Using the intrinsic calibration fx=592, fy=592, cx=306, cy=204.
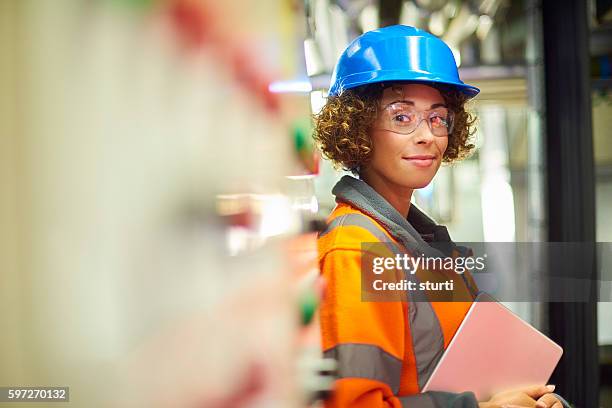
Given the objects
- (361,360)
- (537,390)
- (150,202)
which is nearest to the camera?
(150,202)

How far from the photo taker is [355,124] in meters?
1.17

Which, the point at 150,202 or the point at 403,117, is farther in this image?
the point at 403,117

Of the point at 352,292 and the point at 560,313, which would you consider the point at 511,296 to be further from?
the point at 352,292

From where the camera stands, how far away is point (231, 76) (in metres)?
0.82

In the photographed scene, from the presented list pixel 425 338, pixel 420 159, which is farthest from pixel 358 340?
pixel 420 159

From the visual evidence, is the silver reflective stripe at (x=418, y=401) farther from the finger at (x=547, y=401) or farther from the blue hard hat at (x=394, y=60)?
the blue hard hat at (x=394, y=60)

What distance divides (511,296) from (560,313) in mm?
112

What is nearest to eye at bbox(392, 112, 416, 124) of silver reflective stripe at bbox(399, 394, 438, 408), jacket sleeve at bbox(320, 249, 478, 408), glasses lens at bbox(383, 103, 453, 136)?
glasses lens at bbox(383, 103, 453, 136)

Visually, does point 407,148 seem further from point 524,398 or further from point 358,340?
point 524,398

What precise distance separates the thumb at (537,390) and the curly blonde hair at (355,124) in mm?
482

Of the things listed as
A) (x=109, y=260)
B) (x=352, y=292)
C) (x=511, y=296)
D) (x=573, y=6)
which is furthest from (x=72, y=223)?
A: (x=573, y=6)

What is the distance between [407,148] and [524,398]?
551mm

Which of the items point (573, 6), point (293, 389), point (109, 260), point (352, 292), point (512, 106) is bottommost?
point (293, 389)

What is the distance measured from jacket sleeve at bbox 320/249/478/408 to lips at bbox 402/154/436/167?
21 centimetres
